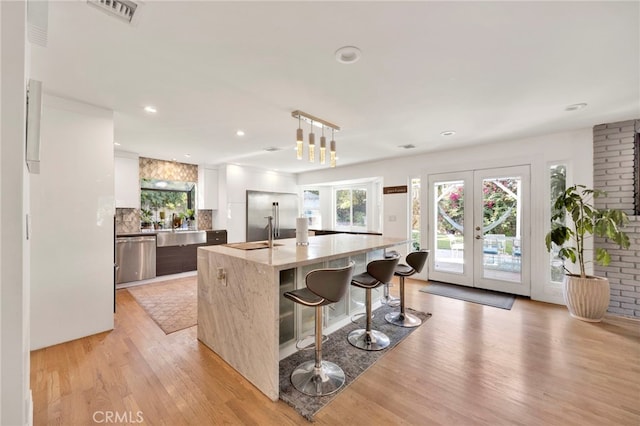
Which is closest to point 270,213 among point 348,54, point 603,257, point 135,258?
point 135,258

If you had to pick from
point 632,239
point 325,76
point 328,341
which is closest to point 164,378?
point 328,341

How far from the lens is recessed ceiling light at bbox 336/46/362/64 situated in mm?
1812

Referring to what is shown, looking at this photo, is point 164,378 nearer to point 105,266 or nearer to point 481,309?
point 105,266

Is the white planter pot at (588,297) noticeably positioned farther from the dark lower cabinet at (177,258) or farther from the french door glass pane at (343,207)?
the dark lower cabinet at (177,258)

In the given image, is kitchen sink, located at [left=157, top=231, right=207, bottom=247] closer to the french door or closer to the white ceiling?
the white ceiling

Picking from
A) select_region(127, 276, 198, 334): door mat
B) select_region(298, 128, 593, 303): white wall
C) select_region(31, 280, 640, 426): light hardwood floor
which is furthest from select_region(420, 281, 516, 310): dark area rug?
select_region(127, 276, 198, 334): door mat

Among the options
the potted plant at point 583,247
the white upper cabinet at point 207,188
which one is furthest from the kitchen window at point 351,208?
the potted plant at point 583,247

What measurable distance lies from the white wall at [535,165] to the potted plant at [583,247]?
1.30 ft

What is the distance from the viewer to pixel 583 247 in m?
3.52

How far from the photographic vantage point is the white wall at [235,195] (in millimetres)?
5848

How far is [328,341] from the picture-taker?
2689 mm

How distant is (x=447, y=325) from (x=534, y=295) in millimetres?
1986

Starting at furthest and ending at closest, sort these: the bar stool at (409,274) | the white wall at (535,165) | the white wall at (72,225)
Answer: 1. the white wall at (535,165)
2. the bar stool at (409,274)
3. the white wall at (72,225)

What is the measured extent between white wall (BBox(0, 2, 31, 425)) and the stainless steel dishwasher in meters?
4.12
